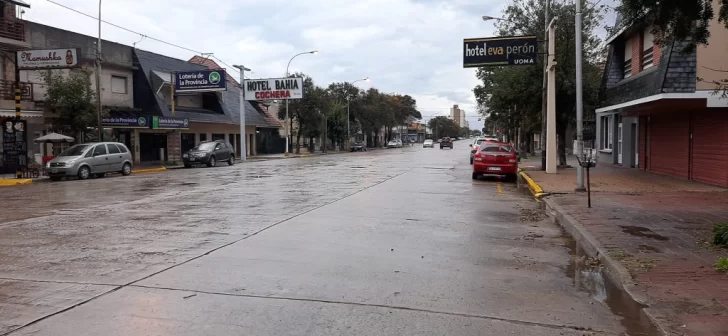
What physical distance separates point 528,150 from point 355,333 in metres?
48.4

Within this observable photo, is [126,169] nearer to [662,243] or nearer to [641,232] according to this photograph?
[641,232]

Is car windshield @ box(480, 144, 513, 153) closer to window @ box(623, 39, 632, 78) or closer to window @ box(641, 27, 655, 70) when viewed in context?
window @ box(641, 27, 655, 70)

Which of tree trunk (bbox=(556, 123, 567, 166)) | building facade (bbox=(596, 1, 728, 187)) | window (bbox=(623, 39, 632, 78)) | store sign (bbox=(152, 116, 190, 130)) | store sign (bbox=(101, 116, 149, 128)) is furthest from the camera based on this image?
store sign (bbox=(152, 116, 190, 130))

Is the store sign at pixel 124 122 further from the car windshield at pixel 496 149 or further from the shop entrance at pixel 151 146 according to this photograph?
the car windshield at pixel 496 149

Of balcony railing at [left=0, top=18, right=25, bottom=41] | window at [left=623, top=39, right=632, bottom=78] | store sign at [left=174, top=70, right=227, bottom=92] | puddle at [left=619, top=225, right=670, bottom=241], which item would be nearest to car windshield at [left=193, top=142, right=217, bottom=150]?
store sign at [left=174, top=70, right=227, bottom=92]

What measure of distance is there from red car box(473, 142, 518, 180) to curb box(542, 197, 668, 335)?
920cm

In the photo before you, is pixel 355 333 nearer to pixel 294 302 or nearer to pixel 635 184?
pixel 294 302

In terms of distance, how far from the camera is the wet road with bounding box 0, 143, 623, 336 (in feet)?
16.6

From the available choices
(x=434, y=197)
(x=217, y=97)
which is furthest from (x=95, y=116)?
(x=434, y=197)

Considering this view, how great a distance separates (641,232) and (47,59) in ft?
79.6

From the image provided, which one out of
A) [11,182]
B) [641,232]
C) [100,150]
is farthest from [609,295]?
[100,150]

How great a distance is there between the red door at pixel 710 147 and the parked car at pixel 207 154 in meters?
25.1

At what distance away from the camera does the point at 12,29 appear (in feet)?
82.5

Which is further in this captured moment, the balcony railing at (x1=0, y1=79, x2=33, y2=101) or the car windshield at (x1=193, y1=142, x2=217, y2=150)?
the car windshield at (x1=193, y1=142, x2=217, y2=150)
